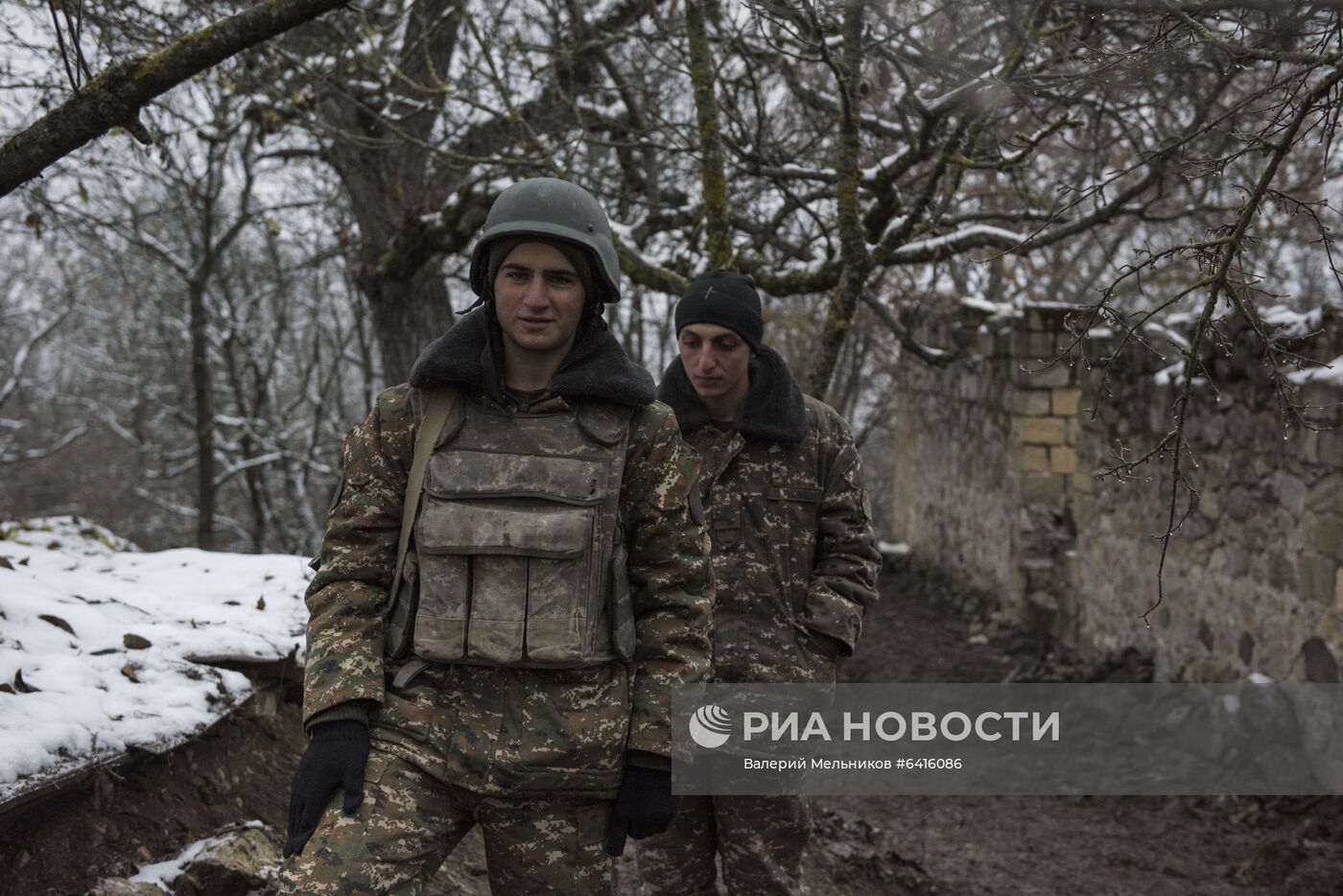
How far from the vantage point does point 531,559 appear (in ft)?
6.83

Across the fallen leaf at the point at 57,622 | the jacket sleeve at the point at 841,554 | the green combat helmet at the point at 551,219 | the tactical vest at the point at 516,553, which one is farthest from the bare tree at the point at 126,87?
the jacket sleeve at the point at 841,554

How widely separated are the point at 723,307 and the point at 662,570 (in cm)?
110

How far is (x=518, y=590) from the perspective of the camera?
6.77 feet

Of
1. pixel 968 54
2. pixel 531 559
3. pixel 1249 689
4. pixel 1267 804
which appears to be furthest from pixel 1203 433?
pixel 531 559

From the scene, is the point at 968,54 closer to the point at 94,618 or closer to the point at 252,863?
the point at 252,863

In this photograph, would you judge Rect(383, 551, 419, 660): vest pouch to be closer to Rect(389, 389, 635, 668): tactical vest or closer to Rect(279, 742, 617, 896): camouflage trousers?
Rect(389, 389, 635, 668): tactical vest

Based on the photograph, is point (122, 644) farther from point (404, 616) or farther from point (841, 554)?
point (841, 554)

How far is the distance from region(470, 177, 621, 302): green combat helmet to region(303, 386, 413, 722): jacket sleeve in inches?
14.9

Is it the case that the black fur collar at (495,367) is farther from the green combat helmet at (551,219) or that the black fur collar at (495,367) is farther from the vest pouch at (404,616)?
the vest pouch at (404,616)

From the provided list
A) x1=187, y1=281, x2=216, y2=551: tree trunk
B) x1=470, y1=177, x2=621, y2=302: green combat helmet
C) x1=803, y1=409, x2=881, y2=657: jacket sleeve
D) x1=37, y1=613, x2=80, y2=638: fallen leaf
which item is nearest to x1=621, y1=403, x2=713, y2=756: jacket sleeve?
x1=470, y1=177, x2=621, y2=302: green combat helmet

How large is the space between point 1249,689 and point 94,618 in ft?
15.5

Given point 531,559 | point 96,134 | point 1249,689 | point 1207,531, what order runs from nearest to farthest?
point 531,559 → point 96,134 → point 1249,689 → point 1207,531

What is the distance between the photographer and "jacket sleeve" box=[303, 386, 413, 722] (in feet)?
6.61
